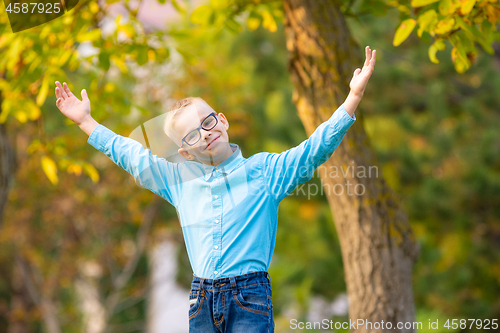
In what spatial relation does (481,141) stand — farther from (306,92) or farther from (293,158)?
(293,158)

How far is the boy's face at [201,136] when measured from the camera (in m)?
1.21

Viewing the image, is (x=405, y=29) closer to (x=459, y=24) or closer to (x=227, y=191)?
(x=459, y=24)

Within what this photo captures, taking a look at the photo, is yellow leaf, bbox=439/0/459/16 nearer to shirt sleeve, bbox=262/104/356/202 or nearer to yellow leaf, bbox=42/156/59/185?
shirt sleeve, bbox=262/104/356/202

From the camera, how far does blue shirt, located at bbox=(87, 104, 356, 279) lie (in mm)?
1172

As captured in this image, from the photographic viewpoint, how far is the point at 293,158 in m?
1.17

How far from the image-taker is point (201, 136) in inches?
47.6

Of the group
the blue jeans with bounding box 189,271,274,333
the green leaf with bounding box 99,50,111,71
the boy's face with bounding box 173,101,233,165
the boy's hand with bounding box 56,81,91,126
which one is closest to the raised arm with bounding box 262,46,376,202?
the boy's face with bounding box 173,101,233,165

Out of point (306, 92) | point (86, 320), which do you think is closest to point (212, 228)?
point (306, 92)

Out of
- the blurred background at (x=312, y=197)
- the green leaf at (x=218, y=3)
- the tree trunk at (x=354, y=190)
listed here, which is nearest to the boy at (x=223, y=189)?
the green leaf at (x=218, y=3)

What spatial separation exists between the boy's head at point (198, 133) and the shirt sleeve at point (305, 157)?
14 centimetres

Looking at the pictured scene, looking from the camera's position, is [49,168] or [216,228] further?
[49,168]

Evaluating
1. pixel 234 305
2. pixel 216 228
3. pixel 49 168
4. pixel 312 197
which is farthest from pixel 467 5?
pixel 312 197

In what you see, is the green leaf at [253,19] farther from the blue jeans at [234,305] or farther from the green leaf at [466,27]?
the blue jeans at [234,305]

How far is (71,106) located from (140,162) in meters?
0.29
